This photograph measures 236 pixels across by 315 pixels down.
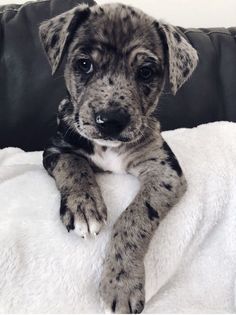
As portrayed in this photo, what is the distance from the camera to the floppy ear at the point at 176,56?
2.05 m

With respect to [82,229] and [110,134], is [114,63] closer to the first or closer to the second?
[110,134]

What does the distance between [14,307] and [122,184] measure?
0.68 meters

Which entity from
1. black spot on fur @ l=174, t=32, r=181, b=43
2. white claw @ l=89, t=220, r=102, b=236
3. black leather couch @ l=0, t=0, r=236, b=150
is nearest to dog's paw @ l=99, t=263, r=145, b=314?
white claw @ l=89, t=220, r=102, b=236

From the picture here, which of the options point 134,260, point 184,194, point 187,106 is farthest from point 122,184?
point 187,106

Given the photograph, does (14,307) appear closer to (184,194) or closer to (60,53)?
(184,194)

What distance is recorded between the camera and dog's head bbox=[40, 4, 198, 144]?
180 centimetres

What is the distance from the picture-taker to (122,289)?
159 centimetres

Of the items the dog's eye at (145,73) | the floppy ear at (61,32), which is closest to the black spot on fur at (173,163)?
the dog's eye at (145,73)

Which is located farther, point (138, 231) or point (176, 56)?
point (176, 56)

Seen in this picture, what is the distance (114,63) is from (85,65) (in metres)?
0.14

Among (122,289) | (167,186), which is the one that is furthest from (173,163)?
(122,289)

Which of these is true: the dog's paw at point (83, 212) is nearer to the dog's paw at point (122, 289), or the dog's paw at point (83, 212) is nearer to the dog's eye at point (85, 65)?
the dog's paw at point (122, 289)

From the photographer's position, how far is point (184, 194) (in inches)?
78.4

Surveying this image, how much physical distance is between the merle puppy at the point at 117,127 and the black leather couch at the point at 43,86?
0.51m
